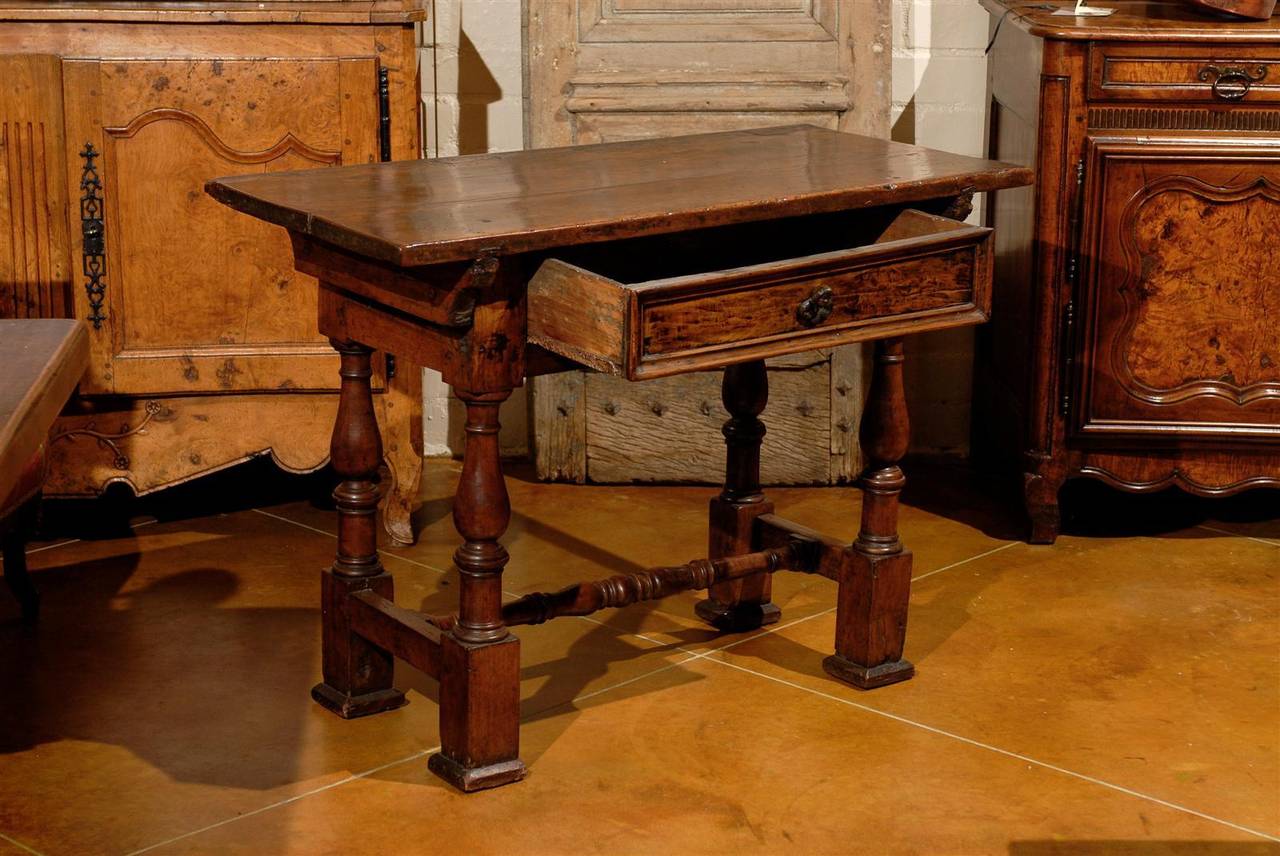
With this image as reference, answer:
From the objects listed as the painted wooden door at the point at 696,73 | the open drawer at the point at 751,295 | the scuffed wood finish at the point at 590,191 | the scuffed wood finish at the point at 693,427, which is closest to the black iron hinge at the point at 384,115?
the painted wooden door at the point at 696,73

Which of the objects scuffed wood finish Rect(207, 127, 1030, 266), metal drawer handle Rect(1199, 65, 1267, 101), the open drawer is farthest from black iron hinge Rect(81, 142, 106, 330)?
metal drawer handle Rect(1199, 65, 1267, 101)

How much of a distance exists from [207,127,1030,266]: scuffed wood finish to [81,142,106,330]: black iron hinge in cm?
99

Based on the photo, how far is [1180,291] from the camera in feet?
13.2

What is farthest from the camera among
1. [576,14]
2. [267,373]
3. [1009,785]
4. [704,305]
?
[576,14]

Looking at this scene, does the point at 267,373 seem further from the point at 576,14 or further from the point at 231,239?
the point at 576,14

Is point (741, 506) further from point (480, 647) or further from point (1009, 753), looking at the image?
point (480, 647)

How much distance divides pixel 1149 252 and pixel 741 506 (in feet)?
3.81

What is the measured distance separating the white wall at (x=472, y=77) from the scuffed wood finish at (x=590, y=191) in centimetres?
137

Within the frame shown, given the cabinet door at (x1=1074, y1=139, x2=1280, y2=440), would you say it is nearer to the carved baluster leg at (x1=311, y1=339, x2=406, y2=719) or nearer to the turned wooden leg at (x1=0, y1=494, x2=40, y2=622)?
the carved baluster leg at (x1=311, y1=339, x2=406, y2=719)

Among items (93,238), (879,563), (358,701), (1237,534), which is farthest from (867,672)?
(93,238)

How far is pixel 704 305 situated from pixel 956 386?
94.3 inches

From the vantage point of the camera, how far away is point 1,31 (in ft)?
12.6

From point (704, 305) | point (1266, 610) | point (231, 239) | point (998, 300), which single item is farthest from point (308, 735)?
point (998, 300)

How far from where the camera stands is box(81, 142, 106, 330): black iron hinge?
12.8 ft
